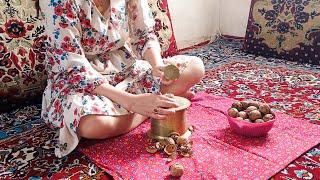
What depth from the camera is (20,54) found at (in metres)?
1.59

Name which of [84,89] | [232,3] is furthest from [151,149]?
[232,3]

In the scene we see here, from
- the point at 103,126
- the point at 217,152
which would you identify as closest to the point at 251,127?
the point at 217,152

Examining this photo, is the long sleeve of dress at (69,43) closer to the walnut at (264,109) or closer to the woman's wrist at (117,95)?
the woman's wrist at (117,95)

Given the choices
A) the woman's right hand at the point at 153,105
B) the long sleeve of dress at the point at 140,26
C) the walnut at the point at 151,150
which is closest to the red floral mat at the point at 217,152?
the walnut at the point at 151,150

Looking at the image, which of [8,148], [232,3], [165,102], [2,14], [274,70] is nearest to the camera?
[165,102]

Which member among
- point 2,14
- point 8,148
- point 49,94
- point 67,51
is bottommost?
point 8,148

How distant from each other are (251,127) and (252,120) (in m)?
0.02

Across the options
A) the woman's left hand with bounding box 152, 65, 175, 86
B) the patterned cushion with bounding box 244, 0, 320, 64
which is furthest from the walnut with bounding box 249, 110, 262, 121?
the patterned cushion with bounding box 244, 0, 320, 64

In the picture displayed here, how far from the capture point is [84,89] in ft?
4.00

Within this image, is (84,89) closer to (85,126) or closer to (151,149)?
(85,126)

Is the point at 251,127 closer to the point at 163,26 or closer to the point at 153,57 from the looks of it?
the point at 153,57

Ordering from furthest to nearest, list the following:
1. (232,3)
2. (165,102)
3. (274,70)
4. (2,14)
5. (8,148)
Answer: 1. (232,3)
2. (274,70)
3. (2,14)
4. (8,148)
5. (165,102)

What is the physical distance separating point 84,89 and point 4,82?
518 millimetres

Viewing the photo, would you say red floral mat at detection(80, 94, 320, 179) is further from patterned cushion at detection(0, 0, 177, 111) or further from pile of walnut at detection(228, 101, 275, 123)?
patterned cushion at detection(0, 0, 177, 111)
